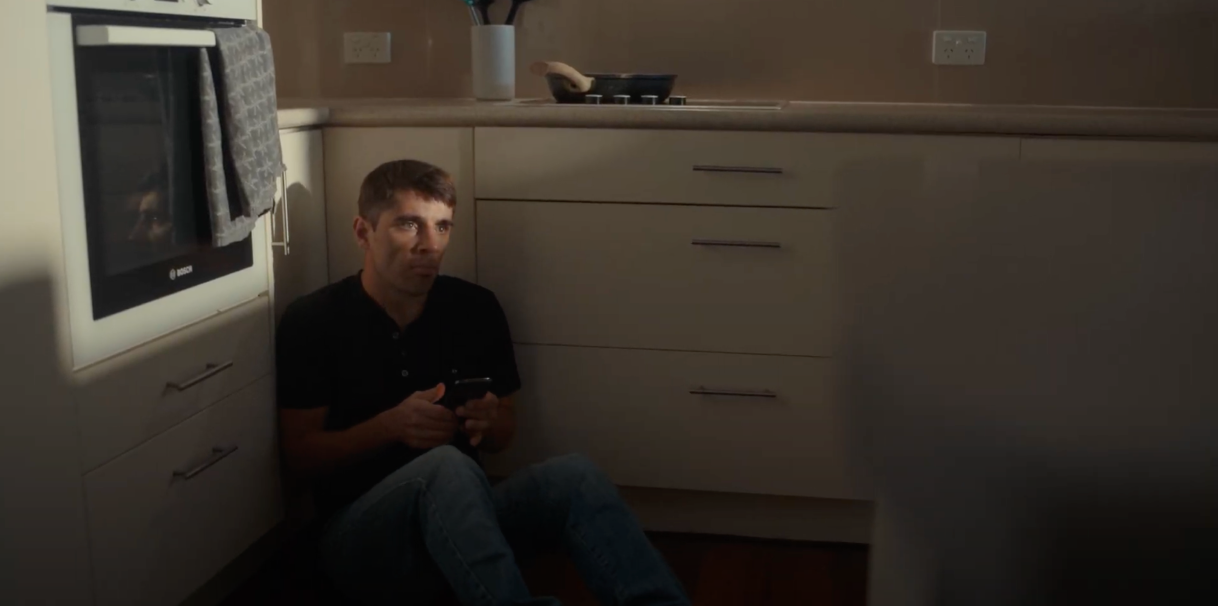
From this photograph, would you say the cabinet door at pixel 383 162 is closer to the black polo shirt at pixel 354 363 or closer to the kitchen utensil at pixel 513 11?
the black polo shirt at pixel 354 363

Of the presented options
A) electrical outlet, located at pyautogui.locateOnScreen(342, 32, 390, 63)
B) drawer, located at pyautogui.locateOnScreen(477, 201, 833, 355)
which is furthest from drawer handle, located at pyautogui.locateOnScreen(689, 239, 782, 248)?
electrical outlet, located at pyautogui.locateOnScreen(342, 32, 390, 63)

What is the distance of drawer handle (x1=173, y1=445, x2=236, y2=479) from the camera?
1.74 meters

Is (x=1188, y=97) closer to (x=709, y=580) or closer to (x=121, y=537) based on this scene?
(x=709, y=580)

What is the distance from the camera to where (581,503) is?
179 cm

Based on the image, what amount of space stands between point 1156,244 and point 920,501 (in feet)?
0.80

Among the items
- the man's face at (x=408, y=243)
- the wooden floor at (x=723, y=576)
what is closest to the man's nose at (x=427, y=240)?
the man's face at (x=408, y=243)

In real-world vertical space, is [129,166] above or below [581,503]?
above

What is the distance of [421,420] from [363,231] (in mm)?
368

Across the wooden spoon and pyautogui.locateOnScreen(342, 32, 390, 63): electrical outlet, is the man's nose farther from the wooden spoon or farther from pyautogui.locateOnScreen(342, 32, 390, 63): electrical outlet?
pyautogui.locateOnScreen(342, 32, 390, 63): electrical outlet

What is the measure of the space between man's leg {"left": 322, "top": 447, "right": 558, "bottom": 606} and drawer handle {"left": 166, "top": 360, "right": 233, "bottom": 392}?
289 mm

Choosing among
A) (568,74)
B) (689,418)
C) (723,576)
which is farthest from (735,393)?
Result: (568,74)

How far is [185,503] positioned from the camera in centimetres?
176

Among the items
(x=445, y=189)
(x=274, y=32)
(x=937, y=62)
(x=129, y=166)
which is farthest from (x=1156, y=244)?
(x=274, y=32)

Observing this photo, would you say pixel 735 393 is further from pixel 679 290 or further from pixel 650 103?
pixel 650 103
